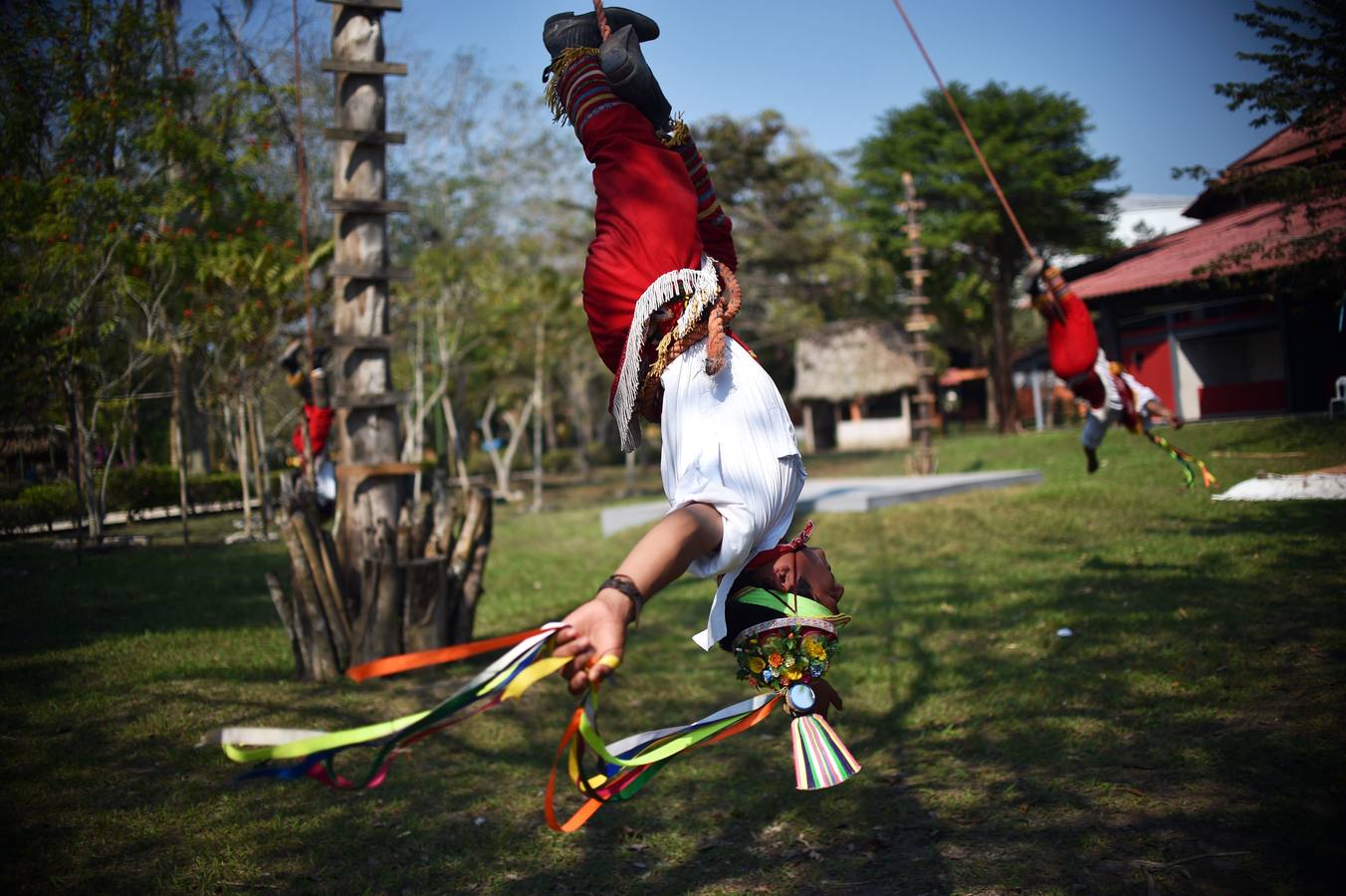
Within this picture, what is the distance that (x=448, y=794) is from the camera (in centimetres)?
429

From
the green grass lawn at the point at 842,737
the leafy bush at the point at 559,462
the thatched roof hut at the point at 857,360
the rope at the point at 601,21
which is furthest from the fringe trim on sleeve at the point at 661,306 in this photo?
the leafy bush at the point at 559,462

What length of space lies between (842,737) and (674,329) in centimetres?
309

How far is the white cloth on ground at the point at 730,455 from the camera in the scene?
Result: 7.48ft

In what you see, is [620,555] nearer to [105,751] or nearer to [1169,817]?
[105,751]

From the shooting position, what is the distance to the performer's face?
2539 millimetres

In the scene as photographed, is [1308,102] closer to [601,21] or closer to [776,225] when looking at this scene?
[601,21]

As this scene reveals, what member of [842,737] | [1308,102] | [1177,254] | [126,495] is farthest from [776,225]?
[842,737]

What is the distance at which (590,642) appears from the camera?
1896 millimetres

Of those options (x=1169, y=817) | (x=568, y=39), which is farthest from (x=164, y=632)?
(x=1169, y=817)

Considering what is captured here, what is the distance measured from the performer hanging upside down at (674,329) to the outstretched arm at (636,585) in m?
0.08

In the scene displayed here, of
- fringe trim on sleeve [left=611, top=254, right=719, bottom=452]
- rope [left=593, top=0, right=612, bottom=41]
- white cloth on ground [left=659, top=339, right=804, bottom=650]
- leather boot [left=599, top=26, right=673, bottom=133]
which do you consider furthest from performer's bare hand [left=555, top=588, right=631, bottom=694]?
rope [left=593, top=0, right=612, bottom=41]

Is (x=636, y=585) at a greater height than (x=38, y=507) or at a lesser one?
lesser

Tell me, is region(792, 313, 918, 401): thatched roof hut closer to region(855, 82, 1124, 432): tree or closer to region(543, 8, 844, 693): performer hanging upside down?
region(855, 82, 1124, 432): tree

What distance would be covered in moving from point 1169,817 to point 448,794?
3.00 metres
